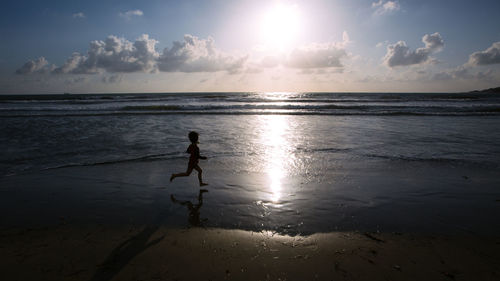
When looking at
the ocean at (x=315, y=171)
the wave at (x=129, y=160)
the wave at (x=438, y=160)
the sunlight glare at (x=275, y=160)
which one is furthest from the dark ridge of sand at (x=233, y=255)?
the wave at (x=438, y=160)

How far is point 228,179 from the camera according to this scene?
625 centimetres

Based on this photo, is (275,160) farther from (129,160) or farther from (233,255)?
(233,255)

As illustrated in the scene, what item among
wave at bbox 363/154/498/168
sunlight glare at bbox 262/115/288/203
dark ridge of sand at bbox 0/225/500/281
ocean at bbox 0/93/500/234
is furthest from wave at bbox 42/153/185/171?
wave at bbox 363/154/498/168

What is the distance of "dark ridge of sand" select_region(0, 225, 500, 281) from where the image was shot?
114 inches

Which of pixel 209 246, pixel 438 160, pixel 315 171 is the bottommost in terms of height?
pixel 209 246

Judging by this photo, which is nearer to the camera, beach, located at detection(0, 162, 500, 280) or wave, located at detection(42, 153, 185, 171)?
beach, located at detection(0, 162, 500, 280)

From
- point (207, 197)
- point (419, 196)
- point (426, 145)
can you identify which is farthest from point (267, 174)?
point (426, 145)

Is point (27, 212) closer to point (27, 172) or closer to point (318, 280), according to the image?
point (27, 172)

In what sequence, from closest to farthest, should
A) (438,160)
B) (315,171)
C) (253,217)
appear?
1. (253,217)
2. (315,171)
3. (438,160)

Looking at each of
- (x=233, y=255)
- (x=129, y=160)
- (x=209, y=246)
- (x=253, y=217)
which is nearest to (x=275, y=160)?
(x=253, y=217)

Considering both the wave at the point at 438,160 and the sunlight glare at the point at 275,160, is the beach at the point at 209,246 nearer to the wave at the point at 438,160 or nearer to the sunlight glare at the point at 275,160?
the sunlight glare at the point at 275,160

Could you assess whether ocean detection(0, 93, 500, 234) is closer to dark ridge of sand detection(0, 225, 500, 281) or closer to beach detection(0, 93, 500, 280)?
beach detection(0, 93, 500, 280)

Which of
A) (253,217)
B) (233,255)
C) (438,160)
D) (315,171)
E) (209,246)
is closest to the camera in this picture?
(233,255)

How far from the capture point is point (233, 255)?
10.6 ft
